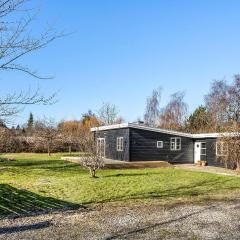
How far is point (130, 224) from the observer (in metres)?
9.25

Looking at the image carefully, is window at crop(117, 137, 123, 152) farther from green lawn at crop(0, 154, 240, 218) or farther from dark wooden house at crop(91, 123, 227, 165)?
green lawn at crop(0, 154, 240, 218)

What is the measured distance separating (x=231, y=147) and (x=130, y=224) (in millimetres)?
19001

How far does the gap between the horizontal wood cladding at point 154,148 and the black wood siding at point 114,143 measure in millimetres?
528

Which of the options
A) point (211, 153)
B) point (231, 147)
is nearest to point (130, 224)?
point (231, 147)

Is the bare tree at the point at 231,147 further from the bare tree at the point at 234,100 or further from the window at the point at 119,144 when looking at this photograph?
the bare tree at the point at 234,100

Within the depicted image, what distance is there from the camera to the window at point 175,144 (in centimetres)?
3456

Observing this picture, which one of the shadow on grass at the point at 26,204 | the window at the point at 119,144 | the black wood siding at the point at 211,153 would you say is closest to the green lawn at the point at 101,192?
the shadow on grass at the point at 26,204

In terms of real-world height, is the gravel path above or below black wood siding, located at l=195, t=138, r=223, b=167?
below

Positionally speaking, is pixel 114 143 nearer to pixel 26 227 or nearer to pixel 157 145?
pixel 157 145

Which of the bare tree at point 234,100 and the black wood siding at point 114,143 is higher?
the bare tree at point 234,100

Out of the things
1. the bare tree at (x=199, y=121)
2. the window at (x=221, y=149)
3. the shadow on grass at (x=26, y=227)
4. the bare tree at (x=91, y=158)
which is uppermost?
the bare tree at (x=199, y=121)

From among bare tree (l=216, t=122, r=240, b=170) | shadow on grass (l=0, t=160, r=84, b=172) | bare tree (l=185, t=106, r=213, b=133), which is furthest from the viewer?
bare tree (l=185, t=106, r=213, b=133)

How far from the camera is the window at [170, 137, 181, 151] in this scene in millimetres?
34562

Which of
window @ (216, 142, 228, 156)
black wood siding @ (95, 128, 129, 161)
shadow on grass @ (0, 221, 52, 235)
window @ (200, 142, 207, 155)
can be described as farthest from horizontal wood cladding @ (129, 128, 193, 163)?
shadow on grass @ (0, 221, 52, 235)
